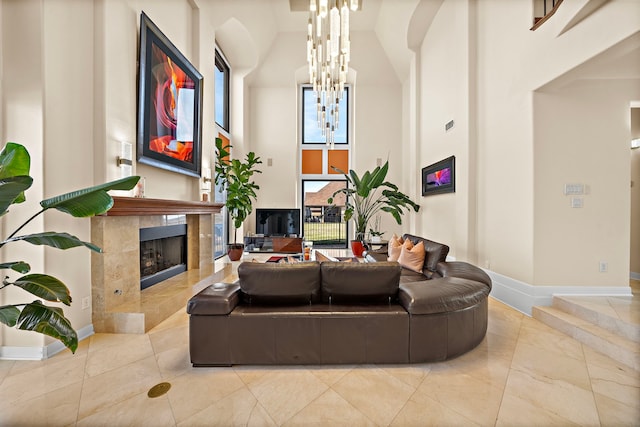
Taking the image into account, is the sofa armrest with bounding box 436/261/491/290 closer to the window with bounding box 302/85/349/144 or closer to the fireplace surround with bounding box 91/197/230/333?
the fireplace surround with bounding box 91/197/230/333

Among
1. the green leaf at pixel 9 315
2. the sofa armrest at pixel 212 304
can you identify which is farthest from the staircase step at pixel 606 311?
the green leaf at pixel 9 315

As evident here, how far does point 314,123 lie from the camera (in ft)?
26.7

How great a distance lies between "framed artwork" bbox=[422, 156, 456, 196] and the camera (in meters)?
4.83

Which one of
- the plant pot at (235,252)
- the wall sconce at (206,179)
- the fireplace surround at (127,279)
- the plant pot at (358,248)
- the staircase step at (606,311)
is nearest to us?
the staircase step at (606,311)

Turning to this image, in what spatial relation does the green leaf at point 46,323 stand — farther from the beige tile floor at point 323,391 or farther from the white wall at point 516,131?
the white wall at point 516,131

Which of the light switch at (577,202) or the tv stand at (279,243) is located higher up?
the light switch at (577,202)

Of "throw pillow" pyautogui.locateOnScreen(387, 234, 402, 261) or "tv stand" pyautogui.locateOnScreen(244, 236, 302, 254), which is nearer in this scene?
"throw pillow" pyautogui.locateOnScreen(387, 234, 402, 261)

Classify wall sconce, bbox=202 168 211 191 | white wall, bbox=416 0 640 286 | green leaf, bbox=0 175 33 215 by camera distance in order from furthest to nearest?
wall sconce, bbox=202 168 211 191, white wall, bbox=416 0 640 286, green leaf, bbox=0 175 33 215

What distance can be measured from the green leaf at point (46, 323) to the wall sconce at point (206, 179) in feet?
11.9

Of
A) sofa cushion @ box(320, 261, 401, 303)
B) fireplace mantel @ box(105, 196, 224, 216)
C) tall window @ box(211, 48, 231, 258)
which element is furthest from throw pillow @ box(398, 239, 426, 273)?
tall window @ box(211, 48, 231, 258)

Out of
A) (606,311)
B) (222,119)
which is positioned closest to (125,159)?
(222,119)

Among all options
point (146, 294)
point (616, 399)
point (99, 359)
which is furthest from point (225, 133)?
point (616, 399)

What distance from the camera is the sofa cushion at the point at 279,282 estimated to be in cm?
220

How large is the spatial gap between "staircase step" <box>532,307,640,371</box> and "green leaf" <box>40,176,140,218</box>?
3864mm
